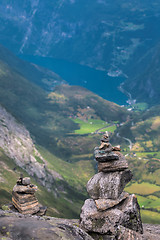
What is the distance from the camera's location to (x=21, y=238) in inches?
920

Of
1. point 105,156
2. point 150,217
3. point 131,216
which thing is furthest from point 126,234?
point 150,217

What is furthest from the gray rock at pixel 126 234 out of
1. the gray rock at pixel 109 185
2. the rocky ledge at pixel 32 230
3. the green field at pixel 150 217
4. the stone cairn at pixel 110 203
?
the green field at pixel 150 217

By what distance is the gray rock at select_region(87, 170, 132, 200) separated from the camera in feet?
107

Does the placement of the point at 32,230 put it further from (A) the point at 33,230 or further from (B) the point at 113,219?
(B) the point at 113,219

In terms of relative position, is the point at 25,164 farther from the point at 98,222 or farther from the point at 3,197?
the point at 98,222

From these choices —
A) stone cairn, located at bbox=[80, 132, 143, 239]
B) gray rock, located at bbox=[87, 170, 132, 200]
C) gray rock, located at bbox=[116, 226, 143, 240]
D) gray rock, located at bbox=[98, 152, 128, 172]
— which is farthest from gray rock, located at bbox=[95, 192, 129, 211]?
gray rock, located at bbox=[98, 152, 128, 172]

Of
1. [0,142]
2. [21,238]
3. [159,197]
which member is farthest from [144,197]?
[21,238]

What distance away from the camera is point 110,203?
3195 cm

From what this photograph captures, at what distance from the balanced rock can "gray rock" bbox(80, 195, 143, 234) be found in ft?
30.5

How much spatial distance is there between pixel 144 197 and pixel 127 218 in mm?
172741

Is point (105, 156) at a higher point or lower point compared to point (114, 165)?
higher

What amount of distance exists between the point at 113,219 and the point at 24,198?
14474mm

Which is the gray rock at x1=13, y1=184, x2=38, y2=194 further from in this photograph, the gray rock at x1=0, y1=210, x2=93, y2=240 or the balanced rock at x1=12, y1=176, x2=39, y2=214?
the gray rock at x1=0, y1=210, x2=93, y2=240

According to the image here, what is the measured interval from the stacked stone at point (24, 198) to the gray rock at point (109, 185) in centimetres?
1004
